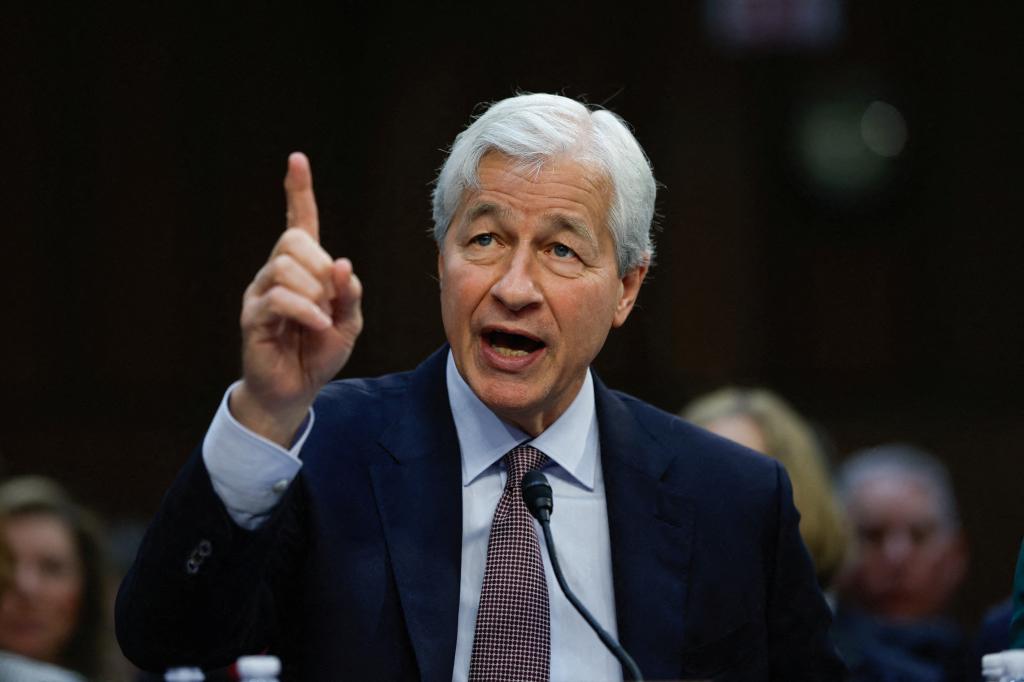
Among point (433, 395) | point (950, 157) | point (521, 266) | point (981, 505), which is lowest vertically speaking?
point (981, 505)

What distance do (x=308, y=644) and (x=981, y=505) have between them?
5258 millimetres

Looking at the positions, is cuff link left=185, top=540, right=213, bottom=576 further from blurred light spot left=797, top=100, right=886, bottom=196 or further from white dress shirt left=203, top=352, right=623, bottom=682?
blurred light spot left=797, top=100, right=886, bottom=196

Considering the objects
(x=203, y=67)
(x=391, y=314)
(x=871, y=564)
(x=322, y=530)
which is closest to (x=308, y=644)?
(x=322, y=530)

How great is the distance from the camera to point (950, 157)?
7125 millimetres

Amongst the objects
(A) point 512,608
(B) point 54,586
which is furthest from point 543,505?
(B) point 54,586

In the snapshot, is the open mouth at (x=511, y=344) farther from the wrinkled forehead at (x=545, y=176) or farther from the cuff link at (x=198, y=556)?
the cuff link at (x=198, y=556)

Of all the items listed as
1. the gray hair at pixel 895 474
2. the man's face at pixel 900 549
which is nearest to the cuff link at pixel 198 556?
the man's face at pixel 900 549

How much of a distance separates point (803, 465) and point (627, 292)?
1.17m

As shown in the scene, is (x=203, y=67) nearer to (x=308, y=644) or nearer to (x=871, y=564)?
(x=871, y=564)

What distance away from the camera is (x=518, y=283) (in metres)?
2.28

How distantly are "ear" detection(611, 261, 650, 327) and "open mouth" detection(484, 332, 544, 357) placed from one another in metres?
0.21

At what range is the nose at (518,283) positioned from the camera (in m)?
2.27

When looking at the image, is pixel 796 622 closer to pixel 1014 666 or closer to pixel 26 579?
pixel 1014 666

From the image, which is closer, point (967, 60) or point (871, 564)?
point (871, 564)
